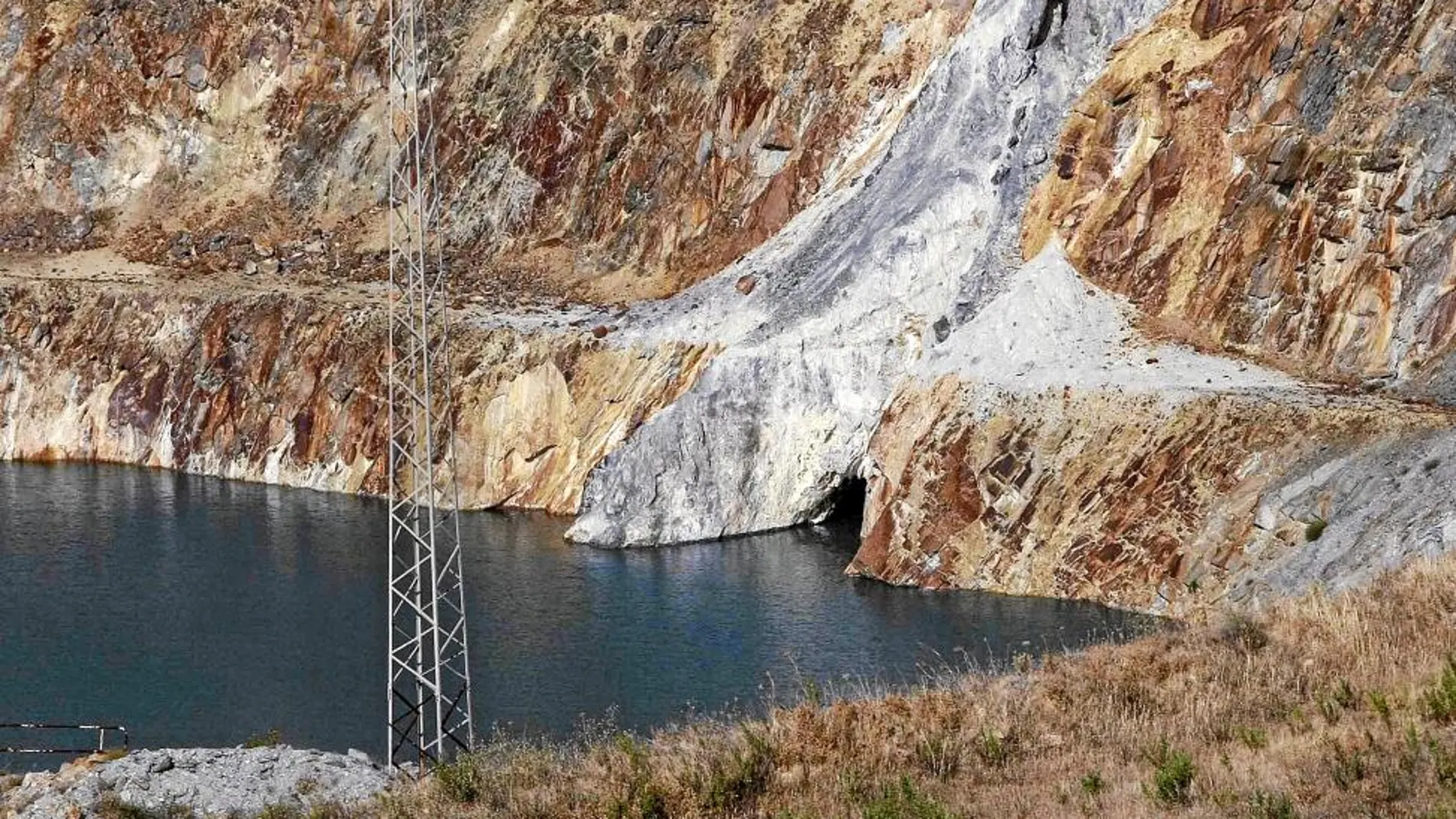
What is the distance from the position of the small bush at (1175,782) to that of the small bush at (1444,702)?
2229mm

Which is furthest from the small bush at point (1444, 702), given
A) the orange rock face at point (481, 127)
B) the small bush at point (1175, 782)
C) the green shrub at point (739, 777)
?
the orange rock face at point (481, 127)

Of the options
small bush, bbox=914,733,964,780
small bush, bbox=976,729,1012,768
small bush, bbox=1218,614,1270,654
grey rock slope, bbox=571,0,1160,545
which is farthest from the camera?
grey rock slope, bbox=571,0,1160,545

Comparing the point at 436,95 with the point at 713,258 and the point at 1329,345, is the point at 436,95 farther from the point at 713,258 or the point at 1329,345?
the point at 1329,345

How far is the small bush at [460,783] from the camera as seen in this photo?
59.1ft

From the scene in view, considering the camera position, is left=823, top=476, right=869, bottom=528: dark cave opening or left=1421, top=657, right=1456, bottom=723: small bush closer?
left=1421, top=657, right=1456, bottom=723: small bush

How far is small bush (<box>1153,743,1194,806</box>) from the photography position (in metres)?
14.3

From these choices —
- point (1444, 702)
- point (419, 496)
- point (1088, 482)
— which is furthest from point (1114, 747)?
point (1088, 482)

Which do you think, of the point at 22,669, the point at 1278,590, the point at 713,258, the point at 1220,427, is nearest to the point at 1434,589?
the point at 1278,590

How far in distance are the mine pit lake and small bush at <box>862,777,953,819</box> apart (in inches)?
638

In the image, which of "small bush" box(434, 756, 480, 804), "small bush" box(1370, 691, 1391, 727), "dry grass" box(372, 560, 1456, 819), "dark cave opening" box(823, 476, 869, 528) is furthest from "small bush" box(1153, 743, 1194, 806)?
"dark cave opening" box(823, 476, 869, 528)

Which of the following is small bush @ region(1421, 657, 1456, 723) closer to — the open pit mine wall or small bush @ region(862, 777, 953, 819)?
small bush @ region(862, 777, 953, 819)

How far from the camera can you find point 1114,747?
55.2 feet

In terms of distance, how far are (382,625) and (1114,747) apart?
33588 mm

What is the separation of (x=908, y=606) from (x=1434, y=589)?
29856 millimetres
